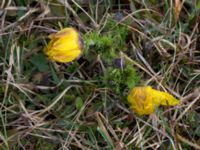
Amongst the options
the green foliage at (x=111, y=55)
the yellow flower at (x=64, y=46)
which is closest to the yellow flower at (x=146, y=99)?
the green foliage at (x=111, y=55)

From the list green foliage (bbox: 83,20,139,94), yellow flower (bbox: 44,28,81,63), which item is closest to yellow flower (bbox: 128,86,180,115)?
green foliage (bbox: 83,20,139,94)

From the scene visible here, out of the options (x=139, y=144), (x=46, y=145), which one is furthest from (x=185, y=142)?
(x=46, y=145)

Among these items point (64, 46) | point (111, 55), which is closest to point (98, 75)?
point (111, 55)

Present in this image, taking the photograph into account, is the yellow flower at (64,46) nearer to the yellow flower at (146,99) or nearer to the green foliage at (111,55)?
the green foliage at (111,55)

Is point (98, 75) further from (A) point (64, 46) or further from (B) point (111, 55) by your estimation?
(A) point (64, 46)

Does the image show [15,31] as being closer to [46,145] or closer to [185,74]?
[46,145]

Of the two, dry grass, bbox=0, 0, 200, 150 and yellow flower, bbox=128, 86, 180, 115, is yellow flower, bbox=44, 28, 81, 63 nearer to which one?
dry grass, bbox=0, 0, 200, 150
